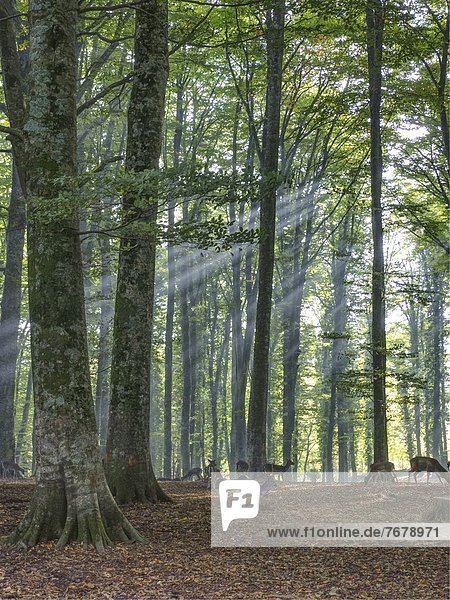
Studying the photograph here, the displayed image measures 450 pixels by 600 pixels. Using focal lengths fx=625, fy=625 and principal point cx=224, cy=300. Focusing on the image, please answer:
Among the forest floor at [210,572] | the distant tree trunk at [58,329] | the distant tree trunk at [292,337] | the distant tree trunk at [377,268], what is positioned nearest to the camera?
the forest floor at [210,572]

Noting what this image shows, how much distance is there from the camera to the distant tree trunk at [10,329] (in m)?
14.7

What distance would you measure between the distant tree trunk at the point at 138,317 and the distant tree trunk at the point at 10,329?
249 inches

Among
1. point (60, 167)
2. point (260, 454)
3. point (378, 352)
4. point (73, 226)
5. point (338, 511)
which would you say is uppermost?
point (60, 167)

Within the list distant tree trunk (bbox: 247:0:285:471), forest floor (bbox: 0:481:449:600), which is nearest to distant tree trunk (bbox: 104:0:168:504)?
forest floor (bbox: 0:481:449:600)

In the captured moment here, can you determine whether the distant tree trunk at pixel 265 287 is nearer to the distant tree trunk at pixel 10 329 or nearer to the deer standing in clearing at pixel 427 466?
the deer standing in clearing at pixel 427 466

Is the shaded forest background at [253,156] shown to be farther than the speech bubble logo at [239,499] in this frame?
Yes

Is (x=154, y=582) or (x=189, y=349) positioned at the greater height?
(x=189, y=349)

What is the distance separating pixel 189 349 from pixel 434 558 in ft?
53.4

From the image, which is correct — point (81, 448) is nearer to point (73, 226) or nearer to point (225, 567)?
point (225, 567)

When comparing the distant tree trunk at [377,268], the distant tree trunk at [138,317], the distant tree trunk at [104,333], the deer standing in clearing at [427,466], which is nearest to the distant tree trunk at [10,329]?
the distant tree trunk at [104,333]

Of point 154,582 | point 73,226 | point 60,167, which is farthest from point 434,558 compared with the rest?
point 60,167

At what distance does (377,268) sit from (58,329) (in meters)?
8.73

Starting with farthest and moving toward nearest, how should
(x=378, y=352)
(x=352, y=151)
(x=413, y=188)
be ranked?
(x=413, y=188)
(x=352, y=151)
(x=378, y=352)

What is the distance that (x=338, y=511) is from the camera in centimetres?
998
